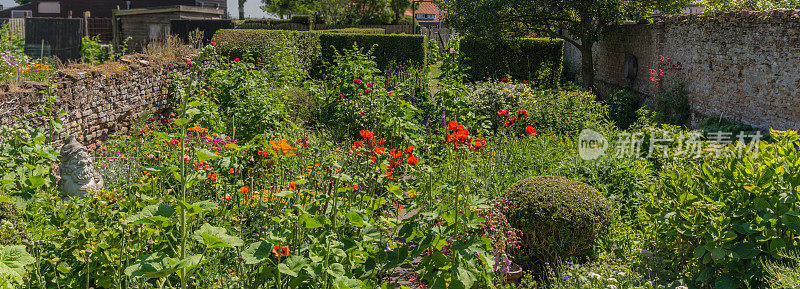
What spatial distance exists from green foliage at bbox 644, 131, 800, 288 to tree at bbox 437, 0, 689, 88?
888 cm

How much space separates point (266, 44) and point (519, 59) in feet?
20.5

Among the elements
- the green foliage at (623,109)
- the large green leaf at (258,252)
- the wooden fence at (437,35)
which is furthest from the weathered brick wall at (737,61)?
the wooden fence at (437,35)

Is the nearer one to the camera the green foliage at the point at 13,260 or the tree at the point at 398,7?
the green foliage at the point at 13,260

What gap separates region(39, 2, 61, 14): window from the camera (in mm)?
36344

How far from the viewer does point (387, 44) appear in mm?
15023

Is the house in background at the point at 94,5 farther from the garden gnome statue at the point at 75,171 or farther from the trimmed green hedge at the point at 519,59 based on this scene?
the garden gnome statue at the point at 75,171

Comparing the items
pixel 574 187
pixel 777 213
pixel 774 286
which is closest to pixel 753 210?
pixel 777 213

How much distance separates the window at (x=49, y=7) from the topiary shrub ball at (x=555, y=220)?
132ft

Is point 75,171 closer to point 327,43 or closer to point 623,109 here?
point 623,109

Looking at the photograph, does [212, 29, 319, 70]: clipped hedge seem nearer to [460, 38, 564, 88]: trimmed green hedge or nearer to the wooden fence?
[460, 38, 564, 88]: trimmed green hedge

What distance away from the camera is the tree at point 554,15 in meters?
11.8

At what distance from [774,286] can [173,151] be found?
466 cm

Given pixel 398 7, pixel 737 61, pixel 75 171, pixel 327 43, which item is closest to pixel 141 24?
pixel 327 43

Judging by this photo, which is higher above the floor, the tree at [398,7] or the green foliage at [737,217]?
the tree at [398,7]
